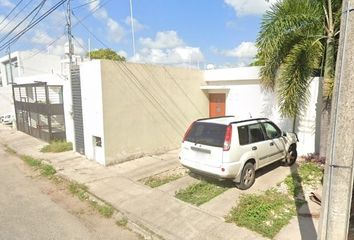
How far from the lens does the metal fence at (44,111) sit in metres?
12.4

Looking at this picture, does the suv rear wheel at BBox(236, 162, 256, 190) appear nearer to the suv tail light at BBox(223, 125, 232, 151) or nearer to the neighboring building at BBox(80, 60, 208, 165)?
the suv tail light at BBox(223, 125, 232, 151)

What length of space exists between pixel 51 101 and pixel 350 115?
12.7 metres

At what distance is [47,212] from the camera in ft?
18.6

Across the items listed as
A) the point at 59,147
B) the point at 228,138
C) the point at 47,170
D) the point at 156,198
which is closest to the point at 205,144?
the point at 228,138

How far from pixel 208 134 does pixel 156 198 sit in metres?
1.91

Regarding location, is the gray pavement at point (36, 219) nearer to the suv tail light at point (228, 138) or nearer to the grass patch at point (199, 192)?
the grass patch at point (199, 192)

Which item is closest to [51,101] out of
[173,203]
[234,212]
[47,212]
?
[47,212]

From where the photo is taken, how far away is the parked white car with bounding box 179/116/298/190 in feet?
19.7

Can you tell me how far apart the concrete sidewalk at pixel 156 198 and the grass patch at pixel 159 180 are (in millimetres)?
219

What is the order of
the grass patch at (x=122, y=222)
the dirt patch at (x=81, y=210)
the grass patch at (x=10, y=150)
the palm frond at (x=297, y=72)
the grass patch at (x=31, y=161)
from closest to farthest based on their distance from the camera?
the dirt patch at (x=81, y=210) → the grass patch at (x=122, y=222) → the palm frond at (x=297, y=72) → the grass patch at (x=31, y=161) → the grass patch at (x=10, y=150)

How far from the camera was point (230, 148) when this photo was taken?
5.94m

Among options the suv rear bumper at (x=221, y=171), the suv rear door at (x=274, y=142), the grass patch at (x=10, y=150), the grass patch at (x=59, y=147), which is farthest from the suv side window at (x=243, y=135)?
the grass patch at (x=10, y=150)

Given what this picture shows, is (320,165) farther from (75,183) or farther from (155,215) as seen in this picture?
(75,183)

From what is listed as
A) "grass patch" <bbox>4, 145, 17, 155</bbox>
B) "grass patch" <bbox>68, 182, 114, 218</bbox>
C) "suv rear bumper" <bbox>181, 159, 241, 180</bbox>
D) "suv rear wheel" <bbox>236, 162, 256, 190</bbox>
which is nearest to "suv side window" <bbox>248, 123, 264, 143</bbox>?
"suv rear wheel" <bbox>236, 162, 256, 190</bbox>
